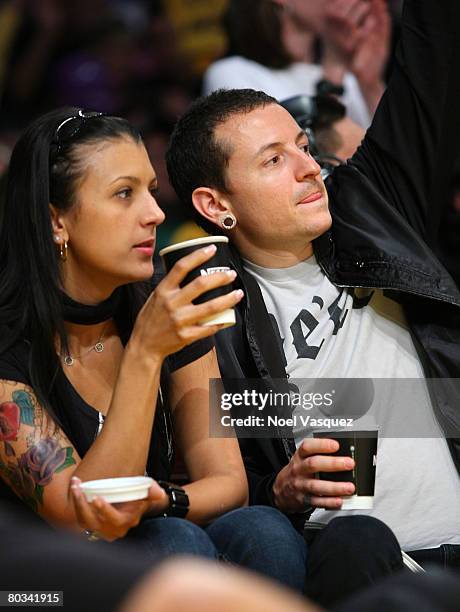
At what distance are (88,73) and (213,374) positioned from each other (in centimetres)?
334

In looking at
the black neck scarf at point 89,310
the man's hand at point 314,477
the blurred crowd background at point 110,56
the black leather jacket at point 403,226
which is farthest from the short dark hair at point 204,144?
the blurred crowd background at point 110,56

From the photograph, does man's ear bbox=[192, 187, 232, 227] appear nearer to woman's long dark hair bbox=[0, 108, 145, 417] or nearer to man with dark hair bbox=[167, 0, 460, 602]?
man with dark hair bbox=[167, 0, 460, 602]

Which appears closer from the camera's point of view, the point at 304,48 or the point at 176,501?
the point at 176,501

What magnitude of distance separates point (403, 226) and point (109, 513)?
1199 millimetres

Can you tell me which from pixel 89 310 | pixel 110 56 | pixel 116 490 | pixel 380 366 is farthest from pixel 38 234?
pixel 110 56

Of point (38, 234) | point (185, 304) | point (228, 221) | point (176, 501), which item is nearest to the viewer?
point (185, 304)

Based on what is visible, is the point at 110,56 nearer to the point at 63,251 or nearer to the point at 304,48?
the point at 304,48

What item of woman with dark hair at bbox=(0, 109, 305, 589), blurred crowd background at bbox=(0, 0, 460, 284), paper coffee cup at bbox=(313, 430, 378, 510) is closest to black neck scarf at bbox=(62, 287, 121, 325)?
woman with dark hair at bbox=(0, 109, 305, 589)

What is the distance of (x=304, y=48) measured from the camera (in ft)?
14.5

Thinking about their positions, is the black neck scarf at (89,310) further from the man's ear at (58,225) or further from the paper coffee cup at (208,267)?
the paper coffee cup at (208,267)

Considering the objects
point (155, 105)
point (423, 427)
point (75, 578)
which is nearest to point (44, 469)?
point (423, 427)

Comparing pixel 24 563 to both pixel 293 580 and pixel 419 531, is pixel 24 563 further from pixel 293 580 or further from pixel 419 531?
pixel 419 531

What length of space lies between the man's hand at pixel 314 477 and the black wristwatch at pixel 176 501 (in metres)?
0.25

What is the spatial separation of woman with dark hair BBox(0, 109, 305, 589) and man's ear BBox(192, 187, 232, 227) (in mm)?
305
